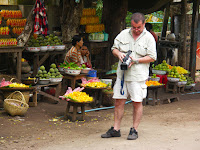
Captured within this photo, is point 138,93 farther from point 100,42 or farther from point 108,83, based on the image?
point 100,42

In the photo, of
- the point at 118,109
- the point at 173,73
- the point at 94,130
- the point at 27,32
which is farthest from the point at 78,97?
the point at 173,73

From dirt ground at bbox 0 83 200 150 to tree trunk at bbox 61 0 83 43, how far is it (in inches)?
81.2

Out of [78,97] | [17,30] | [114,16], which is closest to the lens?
[78,97]

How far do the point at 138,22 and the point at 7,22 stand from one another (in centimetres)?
498

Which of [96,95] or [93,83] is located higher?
[93,83]

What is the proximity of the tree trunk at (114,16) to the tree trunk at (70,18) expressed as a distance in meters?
1.60

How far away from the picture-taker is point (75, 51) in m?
9.50

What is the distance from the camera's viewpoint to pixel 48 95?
9.02m

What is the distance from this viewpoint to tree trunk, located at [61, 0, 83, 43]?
32.2 ft

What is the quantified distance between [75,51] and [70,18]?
104 centimetres

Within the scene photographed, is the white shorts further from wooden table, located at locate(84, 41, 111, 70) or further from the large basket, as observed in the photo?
wooden table, located at locate(84, 41, 111, 70)

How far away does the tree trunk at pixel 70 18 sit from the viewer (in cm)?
982

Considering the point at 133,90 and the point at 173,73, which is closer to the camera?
the point at 133,90

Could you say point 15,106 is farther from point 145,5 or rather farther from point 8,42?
point 145,5
